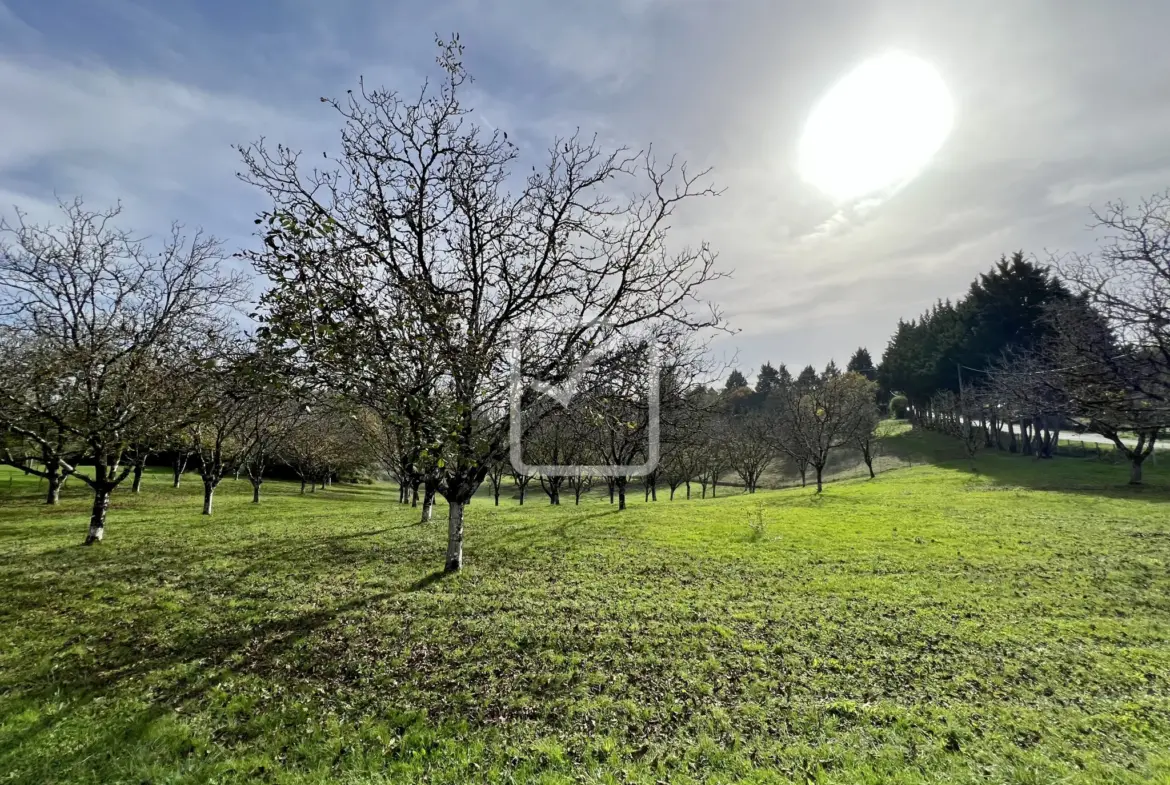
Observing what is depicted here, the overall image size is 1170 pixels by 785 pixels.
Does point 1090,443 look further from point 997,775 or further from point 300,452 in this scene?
point 300,452

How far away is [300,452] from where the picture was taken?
36.4m

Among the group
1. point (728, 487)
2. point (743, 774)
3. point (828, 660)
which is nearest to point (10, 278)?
point (743, 774)

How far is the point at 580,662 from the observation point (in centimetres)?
730

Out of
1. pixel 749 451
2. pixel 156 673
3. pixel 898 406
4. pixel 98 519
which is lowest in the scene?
pixel 156 673

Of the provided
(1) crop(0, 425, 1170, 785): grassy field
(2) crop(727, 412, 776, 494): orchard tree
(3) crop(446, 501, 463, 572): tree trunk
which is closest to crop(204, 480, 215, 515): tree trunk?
(1) crop(0, 425, 1170, 785): grassy field

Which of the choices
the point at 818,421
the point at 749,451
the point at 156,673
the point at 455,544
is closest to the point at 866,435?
the point at 749,451

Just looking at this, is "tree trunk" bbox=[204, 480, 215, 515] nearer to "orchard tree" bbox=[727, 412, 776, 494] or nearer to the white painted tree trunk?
the white painted tree trunk

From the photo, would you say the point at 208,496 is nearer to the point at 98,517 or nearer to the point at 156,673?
the point at 98,517

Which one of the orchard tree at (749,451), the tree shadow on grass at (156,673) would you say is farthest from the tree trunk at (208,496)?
the orchard tree at (749,451)

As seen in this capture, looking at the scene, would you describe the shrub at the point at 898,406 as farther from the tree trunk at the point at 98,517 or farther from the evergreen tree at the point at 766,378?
the tree trunk at the point at 98,517

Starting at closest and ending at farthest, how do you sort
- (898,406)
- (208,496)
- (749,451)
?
(208,496) < (749,451) < (898,406)

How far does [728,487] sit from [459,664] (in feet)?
171

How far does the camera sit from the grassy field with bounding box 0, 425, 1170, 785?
516cm

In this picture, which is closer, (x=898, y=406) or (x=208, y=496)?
(x=208, y=496)
